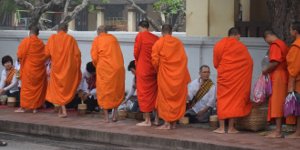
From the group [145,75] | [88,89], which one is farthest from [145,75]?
[88,89]

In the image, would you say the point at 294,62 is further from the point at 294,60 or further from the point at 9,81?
the point at 9,81

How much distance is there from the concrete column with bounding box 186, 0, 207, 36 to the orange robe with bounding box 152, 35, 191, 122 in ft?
12.7

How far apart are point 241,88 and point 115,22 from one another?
90.7ft

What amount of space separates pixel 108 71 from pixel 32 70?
187cm

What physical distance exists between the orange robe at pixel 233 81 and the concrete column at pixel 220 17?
13.5ft

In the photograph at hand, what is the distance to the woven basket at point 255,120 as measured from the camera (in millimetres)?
10008

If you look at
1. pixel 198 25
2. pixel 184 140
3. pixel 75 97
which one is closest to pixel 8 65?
pixel 75 97

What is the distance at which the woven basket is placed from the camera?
32.8 ft

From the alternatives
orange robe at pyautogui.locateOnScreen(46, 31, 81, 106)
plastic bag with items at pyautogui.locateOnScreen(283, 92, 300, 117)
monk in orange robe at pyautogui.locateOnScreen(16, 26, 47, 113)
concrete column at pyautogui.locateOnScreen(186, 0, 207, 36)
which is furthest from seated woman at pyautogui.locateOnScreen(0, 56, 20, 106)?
plastic bag with items at pyautogui.locateOnScreen(283, 92, 300, 117)

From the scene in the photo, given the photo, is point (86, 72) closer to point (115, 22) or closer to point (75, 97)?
point (75, 97)

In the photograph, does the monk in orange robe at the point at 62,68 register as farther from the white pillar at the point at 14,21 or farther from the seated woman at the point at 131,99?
the white pillar at the point at 14,21

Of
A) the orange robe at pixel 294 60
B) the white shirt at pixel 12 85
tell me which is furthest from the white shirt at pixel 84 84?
the orange robe at pixel 294 60

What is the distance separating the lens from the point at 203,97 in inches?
431

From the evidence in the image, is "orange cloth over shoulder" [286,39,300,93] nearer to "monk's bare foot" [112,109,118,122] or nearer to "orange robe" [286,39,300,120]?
"orange robe" [286,39,300,120]
